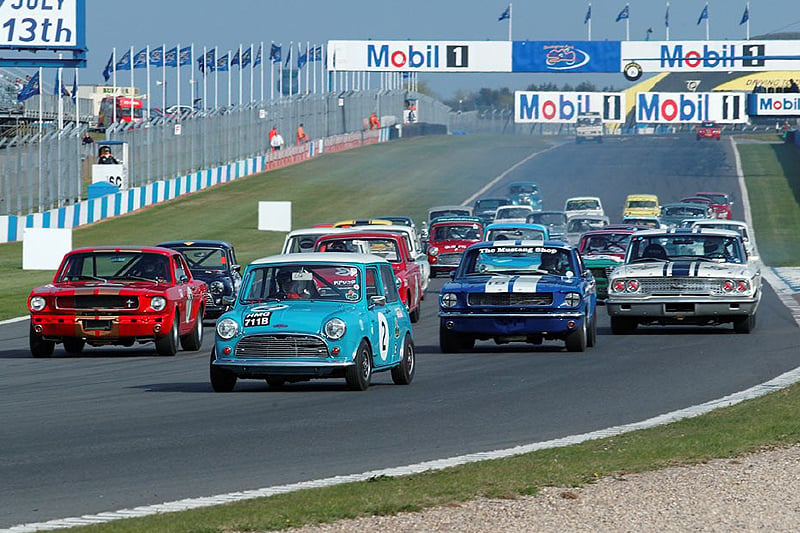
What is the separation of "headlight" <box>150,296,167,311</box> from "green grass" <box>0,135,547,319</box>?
841 centimetres

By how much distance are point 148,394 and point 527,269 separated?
21.8 feet

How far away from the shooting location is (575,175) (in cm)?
7925

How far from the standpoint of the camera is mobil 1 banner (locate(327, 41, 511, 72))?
6906 cm

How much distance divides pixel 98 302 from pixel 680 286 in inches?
307

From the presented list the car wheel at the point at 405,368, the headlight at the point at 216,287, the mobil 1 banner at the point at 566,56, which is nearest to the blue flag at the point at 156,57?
the mobil 1 banner at the point at 566,56

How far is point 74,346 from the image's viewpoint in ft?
64.1

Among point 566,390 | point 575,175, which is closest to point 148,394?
point 566,390

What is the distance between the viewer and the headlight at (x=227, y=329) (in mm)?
14141

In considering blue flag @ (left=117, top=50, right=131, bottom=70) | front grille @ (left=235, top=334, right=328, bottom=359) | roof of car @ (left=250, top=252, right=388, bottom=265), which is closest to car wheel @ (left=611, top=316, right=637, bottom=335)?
roof of car @ (left=250, top=252, right=388, bottom=265)

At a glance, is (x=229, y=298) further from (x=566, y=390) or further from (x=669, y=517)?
(x=669, y=517)

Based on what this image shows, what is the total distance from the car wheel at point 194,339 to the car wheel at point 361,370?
5.49 m

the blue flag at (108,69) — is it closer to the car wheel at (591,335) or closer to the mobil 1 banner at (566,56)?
the mobil 1 banner at (566,56)

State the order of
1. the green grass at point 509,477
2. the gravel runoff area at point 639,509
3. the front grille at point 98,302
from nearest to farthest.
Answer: the gravel runoff area at point 639,509, the green grass at point 509,477, the front grille at point 98,302

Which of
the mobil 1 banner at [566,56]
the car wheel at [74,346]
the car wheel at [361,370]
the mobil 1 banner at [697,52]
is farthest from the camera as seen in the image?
the mobil 1 banner at [566,56]
